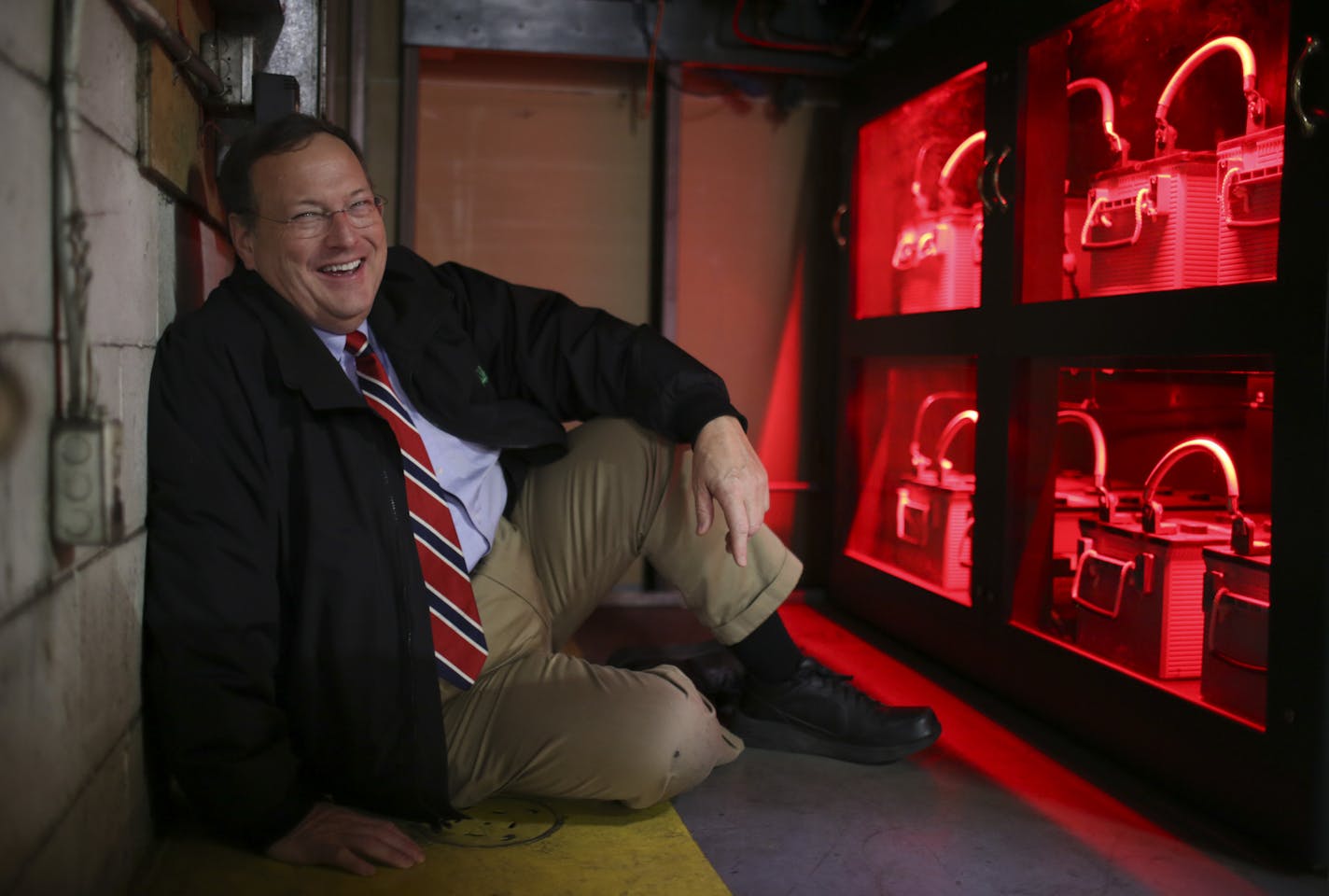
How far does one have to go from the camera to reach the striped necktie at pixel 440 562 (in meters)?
1.63

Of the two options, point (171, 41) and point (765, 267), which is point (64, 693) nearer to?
point (171, 41)

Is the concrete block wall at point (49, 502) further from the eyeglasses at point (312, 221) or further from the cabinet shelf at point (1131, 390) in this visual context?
the cabinet shelf at point (1131, 390)

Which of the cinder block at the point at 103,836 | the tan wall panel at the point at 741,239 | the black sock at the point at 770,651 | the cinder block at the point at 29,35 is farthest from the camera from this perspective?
the tan wall panel at the point at 741,239

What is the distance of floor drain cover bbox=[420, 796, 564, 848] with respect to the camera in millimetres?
1620

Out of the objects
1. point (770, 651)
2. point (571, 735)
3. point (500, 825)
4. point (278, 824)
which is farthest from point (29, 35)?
point (770, 651)

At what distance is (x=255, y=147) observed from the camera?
5.32 ft

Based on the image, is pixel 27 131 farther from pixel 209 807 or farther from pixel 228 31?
pixel 228 31

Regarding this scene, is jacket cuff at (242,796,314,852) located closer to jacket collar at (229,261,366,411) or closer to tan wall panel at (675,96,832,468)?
jacket collar at (229,261,366,411)

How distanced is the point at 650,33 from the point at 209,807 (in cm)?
242

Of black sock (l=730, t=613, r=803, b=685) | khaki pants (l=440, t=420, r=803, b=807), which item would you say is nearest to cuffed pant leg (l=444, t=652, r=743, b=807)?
khaki pants (l=440, t=420, r=803, b=807)

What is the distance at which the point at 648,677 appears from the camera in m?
1.71

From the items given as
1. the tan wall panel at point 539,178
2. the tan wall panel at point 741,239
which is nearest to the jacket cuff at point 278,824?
the tan wall panel at point 539,178

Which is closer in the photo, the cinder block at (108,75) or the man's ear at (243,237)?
the cinder block at (108,75)

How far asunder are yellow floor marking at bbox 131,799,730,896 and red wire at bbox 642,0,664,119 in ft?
7.25
